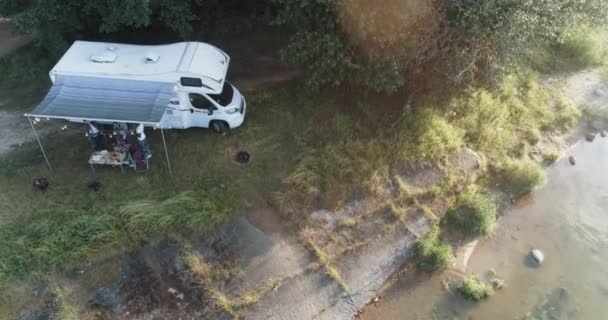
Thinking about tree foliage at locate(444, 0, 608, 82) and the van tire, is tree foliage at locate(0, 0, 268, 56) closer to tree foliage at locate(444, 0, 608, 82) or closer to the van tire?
the van tire

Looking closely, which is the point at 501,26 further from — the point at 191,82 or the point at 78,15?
the point at 78,15

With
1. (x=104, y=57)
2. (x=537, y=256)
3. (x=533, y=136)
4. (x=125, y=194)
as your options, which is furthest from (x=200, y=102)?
(x=533, y=136)

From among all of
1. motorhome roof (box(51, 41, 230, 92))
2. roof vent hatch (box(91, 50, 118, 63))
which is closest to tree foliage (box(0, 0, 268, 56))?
motorhome roof (box(51, 41, 230, 92))

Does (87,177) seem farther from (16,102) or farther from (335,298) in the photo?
(335,298)

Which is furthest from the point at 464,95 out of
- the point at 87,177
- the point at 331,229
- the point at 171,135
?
the point at 87,177

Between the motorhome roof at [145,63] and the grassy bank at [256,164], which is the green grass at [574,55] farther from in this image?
the motorhome roof at [145,63]
